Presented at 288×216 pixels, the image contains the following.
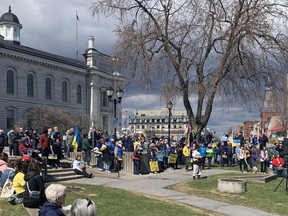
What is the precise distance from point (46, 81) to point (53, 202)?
60553 mm

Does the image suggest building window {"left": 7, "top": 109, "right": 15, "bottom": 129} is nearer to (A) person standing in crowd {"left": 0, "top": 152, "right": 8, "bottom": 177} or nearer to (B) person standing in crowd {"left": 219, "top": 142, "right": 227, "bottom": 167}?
(B) person standing in crowd {"left": 219, "top": 142, "right": 227, "bottom": 167}

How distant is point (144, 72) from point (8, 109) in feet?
119

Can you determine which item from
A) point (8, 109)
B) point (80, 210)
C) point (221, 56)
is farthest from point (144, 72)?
point (8, 109)

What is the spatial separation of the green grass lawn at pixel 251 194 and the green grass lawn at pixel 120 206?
2.90 m

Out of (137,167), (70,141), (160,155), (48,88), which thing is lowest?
(137,167)

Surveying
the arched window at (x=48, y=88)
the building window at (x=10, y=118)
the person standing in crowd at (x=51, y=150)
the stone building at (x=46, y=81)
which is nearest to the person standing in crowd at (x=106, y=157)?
the person standing in crowd at (x=51, y=150)

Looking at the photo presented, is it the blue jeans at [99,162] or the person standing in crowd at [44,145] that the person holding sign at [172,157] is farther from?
the person standing in crowd at [44,145]

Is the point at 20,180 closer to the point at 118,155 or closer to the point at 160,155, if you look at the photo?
the point at 118,155

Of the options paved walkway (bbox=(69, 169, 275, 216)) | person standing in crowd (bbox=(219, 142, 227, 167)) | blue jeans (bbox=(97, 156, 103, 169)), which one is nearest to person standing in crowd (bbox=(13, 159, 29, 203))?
paved walkway (bbox=(69, 169, 275, 216))

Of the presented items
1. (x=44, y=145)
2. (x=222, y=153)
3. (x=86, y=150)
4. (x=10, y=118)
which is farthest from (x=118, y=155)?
(x=10, y=118)

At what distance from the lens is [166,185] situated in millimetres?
18141

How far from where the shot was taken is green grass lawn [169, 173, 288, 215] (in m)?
14.6

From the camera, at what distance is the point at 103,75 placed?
254ft

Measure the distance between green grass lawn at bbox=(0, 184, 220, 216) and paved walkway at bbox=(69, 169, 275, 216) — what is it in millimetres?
1280
